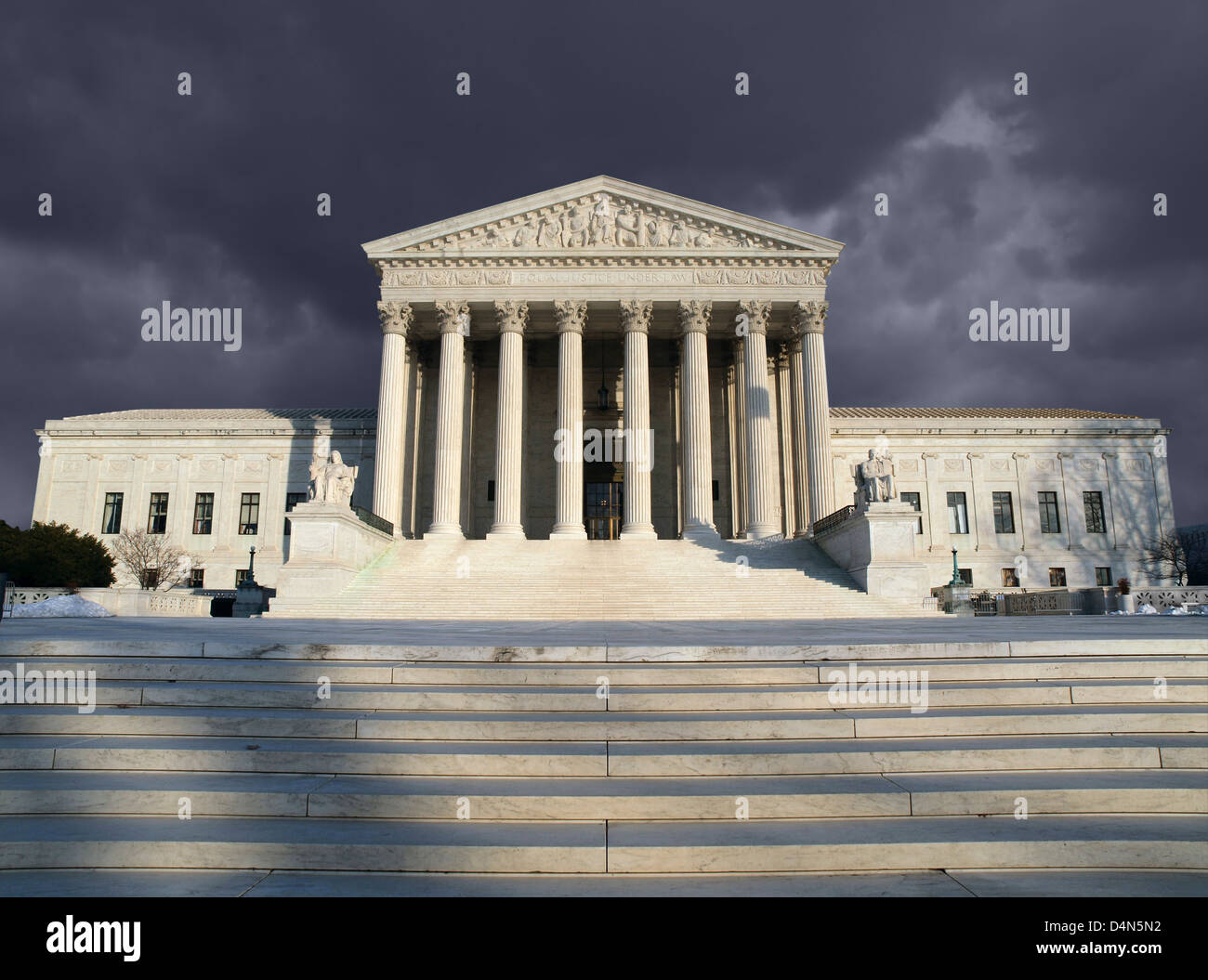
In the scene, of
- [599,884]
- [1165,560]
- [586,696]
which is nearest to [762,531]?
[586,696]

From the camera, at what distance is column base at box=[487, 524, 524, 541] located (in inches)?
1403

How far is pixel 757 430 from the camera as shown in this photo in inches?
1478

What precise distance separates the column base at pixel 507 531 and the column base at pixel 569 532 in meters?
1.57

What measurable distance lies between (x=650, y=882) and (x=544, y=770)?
1677mm

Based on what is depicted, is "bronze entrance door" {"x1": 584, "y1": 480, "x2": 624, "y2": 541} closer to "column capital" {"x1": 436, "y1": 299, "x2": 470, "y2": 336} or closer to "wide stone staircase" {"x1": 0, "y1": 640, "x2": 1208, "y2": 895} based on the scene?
"column capital" {"x1": 436, "y1": 299, "x2": 470, "y2": 336}

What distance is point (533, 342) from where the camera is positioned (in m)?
44.7

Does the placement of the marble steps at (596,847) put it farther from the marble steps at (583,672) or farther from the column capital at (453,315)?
the column capital at (453,315)

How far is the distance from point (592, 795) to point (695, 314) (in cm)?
3412

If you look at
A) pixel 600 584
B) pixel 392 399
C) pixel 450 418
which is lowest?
pixel 600 584

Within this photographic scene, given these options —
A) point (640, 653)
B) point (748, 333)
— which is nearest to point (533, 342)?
point (748, 333)

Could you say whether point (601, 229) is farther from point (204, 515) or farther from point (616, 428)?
point (204, 515)

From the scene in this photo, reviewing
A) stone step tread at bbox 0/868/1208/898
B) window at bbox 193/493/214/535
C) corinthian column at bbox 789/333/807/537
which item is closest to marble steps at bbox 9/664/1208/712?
stone step tread at bbox 0/868/1208/898

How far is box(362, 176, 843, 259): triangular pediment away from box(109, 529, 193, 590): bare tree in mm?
23112
